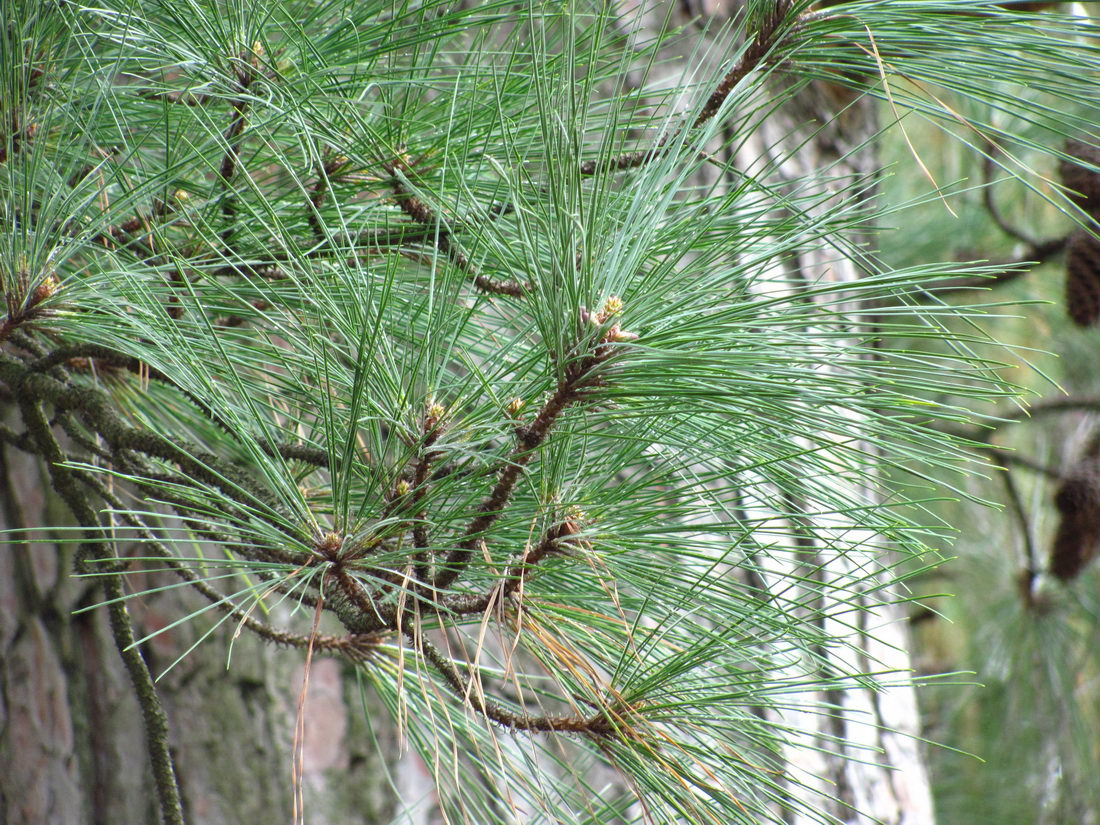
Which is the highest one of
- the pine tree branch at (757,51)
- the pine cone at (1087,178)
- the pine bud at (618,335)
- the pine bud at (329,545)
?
the pine tree branch at (757,51)

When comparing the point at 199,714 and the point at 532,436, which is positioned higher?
the point at 532,436

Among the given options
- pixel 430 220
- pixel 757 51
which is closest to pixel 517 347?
pixel 430 220

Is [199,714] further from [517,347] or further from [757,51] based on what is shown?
[757,51]

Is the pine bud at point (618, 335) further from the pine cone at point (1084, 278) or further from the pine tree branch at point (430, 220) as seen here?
the pine cone at point (1084, 278)

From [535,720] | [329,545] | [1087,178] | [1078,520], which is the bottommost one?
[1078,520]

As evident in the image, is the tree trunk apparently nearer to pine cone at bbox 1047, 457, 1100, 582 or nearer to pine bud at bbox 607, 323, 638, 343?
pine bud at bbox 607, 323, 638, 343

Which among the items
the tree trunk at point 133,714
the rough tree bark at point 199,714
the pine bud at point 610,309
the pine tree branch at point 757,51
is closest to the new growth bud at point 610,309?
the pine bud at point 610,309
